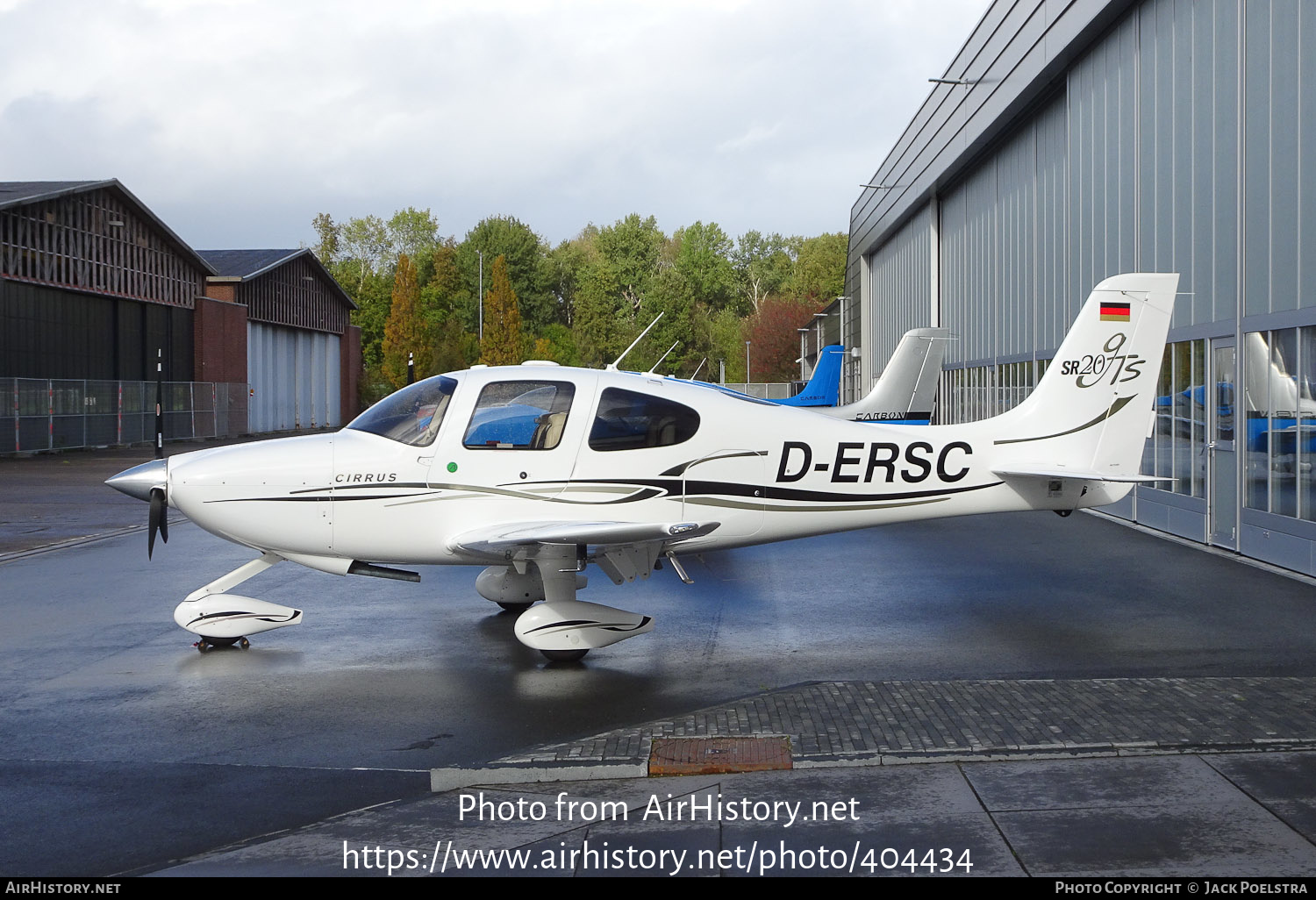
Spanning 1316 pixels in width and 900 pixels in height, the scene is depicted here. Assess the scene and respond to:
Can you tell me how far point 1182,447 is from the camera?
1432 cm

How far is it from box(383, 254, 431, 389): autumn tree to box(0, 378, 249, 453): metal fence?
1370 cm

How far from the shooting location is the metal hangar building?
443 inches

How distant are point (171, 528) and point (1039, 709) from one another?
1397 centimetres

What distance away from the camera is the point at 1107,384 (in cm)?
918

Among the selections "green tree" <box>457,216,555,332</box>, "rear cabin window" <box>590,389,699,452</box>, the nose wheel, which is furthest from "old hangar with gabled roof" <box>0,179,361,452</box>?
"green tree" <box>457,216,555,332</box>

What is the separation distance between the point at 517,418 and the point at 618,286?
9379 cm

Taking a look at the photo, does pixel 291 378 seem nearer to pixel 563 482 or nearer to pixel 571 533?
pixel 563 482

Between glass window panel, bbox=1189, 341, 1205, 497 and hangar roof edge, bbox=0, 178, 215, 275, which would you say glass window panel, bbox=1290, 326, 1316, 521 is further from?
hangar roof edge, bbox=0, 178, 215, 275

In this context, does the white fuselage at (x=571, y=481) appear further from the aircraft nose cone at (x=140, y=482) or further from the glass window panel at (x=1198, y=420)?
the glass window panel at (x=1198, y=420)

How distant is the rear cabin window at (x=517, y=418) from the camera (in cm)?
821

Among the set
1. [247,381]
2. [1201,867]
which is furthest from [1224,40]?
[247,381]

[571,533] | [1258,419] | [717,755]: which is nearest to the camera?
[717,755]

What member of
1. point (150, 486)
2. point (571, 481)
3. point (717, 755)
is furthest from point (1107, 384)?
point (150, 486)
